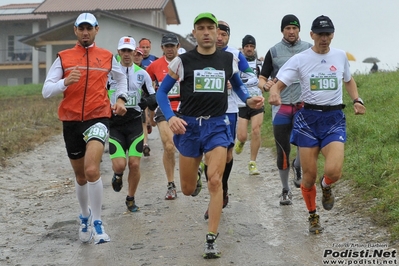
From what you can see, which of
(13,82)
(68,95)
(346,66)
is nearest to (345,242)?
(346,66)

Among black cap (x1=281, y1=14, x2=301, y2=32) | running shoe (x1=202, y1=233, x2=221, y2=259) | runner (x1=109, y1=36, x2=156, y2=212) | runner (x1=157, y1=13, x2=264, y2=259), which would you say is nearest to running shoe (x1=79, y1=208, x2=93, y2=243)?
runner (x1=157, y1=13, x2=264, y2=259)

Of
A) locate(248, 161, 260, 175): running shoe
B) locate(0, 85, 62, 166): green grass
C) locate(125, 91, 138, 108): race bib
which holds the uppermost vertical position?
locate(125, 91, 138, 108): race bib

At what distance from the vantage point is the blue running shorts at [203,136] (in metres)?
7.21

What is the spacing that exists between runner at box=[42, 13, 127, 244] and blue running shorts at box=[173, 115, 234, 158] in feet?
3.30

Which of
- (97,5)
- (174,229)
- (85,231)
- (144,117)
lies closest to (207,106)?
(174,229)

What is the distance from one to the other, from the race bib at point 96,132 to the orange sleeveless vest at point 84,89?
4.8 inches

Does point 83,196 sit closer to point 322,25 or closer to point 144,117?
point 322,25

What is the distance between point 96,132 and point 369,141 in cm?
570

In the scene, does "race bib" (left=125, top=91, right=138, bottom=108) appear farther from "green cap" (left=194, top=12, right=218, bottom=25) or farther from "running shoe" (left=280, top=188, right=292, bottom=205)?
"green cap" (left=194, top=12, right=218, bottom=25)

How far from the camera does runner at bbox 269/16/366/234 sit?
7.53 meters

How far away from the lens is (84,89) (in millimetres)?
7688

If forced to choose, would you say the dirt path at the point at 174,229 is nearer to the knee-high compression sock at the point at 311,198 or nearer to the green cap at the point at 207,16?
the knee-high compression sock at the point at 311,198

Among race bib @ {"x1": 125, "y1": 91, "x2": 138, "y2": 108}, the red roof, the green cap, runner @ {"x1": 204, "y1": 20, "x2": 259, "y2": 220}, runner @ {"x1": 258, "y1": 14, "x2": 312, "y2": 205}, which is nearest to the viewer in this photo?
the green cap

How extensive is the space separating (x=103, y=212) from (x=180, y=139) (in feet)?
8.89
